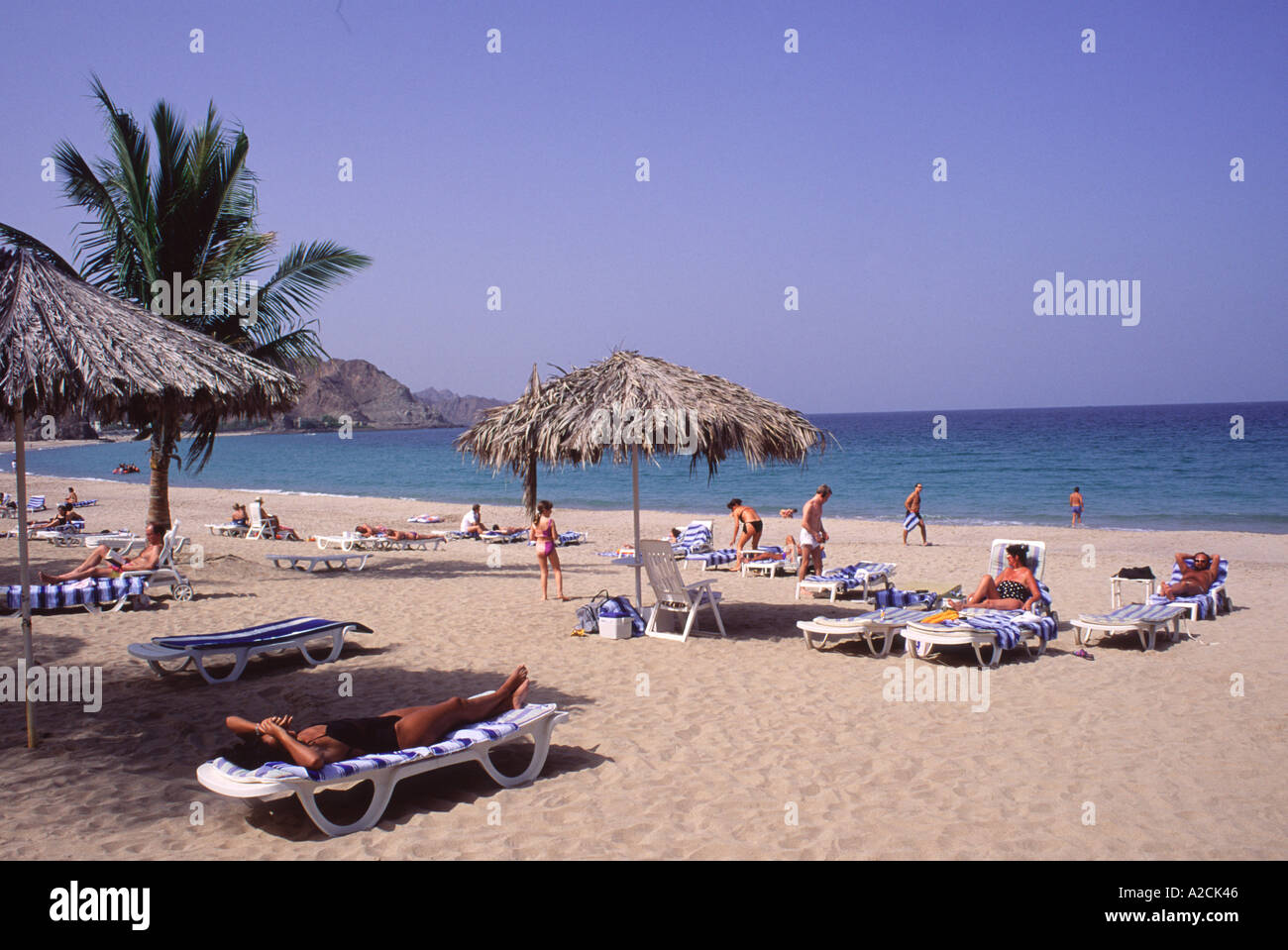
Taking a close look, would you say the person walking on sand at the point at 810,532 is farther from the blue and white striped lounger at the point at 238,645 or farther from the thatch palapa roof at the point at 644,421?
the blue and white striped lounger at the point at 238,645

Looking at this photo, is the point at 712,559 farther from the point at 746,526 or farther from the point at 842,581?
the point at 842,581

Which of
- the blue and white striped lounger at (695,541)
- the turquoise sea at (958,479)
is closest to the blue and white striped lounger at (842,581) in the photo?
the turquoise sea at (958,479)

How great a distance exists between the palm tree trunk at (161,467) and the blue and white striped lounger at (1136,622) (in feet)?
36.3

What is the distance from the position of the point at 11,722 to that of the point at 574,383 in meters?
5.19

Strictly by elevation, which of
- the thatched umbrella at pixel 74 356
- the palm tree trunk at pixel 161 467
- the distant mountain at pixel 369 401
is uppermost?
the distant mountain at pixel 369 401

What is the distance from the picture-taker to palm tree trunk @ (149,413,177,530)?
1205 centimetres

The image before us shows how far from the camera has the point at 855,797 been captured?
438cm

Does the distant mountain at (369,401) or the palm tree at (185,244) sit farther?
the distant mountain at (369,401)

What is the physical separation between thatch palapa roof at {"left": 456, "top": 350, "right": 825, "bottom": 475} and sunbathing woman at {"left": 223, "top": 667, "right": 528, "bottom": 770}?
371 cm

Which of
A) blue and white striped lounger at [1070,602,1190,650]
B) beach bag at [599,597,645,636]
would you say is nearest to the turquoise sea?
beach bag at [599,597,645,636]

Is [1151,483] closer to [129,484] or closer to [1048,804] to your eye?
[1048,804]

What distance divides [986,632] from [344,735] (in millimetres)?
5065

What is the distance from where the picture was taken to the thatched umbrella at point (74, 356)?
15.9 ft
